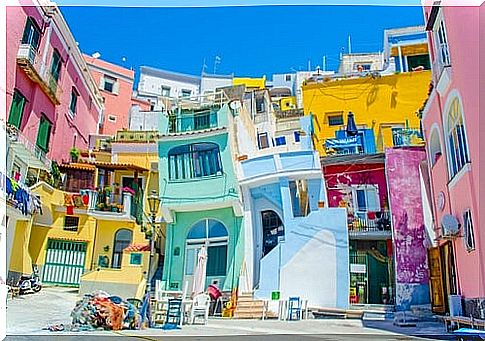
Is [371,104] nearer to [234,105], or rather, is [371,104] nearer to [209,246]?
[234,105]

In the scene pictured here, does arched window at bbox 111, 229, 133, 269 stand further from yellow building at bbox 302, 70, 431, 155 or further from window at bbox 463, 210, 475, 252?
window at bbox 463, 210, 475, 252

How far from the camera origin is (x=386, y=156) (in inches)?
246

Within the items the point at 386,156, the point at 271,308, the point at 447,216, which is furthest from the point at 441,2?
the point at 271,308

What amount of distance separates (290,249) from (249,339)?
1.70m

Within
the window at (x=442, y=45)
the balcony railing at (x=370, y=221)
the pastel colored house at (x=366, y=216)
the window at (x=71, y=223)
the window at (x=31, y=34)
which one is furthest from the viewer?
the balcony railing at (x=370, y=221)

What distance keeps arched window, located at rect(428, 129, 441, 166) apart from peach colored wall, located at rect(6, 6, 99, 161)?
186 inches

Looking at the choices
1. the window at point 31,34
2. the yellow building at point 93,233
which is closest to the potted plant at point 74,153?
the yellow building at point 93,233

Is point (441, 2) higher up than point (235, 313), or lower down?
higher up

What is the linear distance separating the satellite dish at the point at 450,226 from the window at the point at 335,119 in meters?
3.22

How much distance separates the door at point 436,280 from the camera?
195 inches

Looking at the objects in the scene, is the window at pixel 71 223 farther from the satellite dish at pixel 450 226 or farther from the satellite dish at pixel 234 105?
the satellite dish at pixel 450 226

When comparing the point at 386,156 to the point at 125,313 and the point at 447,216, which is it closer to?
the point at 447,216

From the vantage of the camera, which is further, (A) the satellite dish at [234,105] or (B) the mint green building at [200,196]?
(A) the satellite dish at [234,105]

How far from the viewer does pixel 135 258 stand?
487 cm
